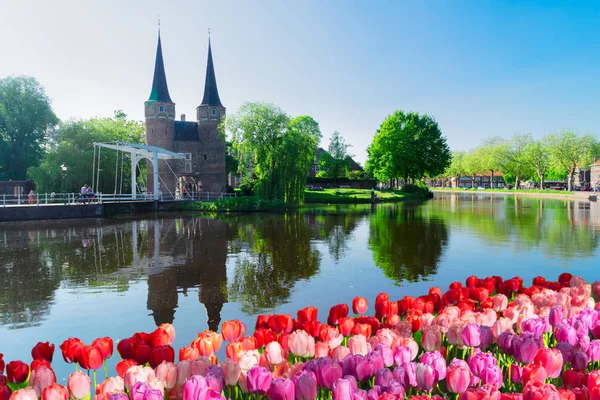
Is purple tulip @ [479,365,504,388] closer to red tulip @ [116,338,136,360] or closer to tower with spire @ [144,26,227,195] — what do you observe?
red tulip @ [116,338,136,360]

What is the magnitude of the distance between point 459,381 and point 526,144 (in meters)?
94.0

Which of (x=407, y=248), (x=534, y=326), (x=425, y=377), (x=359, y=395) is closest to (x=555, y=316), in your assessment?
(x=534, y=326)

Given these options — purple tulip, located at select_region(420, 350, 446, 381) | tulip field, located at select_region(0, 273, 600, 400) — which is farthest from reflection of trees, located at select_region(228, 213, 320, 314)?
purple tulip, located at select_region(420, 350, 446, 381)

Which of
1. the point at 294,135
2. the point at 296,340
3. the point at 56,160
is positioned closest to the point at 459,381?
the point at 296,340

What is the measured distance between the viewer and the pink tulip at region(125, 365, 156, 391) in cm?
261

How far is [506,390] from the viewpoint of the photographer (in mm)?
3066

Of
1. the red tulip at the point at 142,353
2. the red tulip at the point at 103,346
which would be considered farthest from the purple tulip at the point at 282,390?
the red tulip at the point at 103,346

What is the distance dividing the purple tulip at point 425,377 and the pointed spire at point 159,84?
47.9m

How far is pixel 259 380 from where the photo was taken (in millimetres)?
2525

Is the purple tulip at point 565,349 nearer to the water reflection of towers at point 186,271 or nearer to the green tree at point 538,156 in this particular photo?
the water reflection of towers at point 186,271

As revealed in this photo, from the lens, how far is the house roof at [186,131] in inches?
1994

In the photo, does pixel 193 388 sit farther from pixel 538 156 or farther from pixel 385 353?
pixel 538 156

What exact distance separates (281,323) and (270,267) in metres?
8.46

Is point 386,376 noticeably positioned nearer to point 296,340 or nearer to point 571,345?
point 296,340
